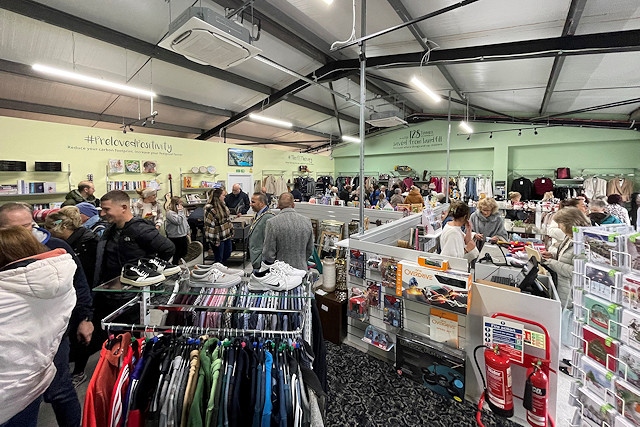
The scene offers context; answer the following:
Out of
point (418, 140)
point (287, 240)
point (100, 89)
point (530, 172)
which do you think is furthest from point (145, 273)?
point (418, 140)

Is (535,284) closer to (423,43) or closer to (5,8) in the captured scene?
(423,43)

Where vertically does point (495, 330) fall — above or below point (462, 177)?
below

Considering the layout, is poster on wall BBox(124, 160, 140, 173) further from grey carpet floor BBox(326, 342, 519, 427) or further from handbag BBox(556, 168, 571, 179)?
handbag BBox(556, 168, 571, 179)

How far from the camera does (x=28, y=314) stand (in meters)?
1.36

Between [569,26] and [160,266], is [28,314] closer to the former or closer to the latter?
[160,266]

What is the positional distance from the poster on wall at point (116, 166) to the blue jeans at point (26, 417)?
6.70 metres

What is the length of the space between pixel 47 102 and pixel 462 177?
1339cm

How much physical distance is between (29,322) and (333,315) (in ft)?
8.15

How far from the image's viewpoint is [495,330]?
225cm

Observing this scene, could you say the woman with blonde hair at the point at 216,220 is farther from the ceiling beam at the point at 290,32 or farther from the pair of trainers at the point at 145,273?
the pair of trainers at the point at 145,273

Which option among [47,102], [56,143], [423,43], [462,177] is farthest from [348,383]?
[462,177]

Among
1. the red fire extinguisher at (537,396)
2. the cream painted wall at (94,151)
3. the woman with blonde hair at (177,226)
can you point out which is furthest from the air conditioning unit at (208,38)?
the cream painted wall at (94,151)

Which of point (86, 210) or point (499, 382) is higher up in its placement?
point (86, 210)

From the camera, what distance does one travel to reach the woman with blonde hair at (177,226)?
507cm
